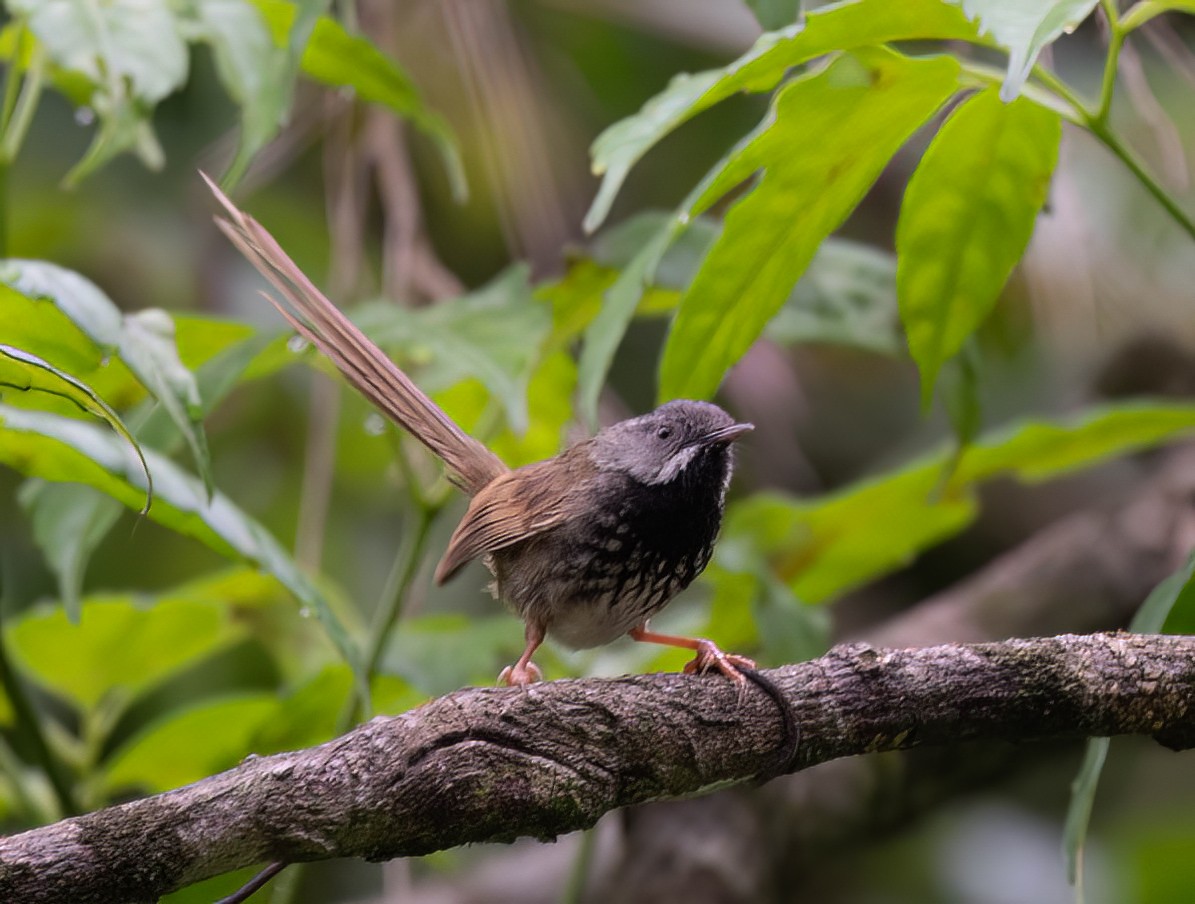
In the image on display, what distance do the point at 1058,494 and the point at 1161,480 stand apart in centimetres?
168

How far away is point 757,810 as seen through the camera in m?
3.86

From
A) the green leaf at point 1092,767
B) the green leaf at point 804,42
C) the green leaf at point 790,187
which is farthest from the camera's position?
the green leaf at point 1092,767

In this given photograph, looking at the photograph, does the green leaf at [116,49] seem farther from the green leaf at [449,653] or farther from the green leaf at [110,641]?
the green leaf at [449,653]

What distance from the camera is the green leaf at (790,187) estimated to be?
1921 mm

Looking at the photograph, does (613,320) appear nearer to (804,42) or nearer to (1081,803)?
(804,42)

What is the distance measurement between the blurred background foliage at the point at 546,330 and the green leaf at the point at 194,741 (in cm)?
1

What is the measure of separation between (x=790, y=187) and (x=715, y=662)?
890 millimetres

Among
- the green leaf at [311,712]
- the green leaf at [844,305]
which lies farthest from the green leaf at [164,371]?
the green leaf at [844,305]

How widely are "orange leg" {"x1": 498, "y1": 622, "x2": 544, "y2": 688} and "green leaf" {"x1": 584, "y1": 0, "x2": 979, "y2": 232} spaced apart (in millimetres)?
1024

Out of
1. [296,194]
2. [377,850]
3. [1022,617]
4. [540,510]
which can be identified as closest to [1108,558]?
[1022,617]

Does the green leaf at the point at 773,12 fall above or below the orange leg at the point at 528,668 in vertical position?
above

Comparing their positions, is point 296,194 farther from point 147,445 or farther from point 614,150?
point 614,150

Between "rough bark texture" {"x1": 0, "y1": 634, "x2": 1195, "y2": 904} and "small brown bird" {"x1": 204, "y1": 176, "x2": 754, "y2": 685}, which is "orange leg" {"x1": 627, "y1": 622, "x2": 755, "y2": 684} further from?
"rough bark texture" {"x1": 0, "y1": 634, "x2": 1195, "y2": 904}

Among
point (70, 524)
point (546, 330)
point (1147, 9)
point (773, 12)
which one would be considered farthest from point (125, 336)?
point (1147, 9)
